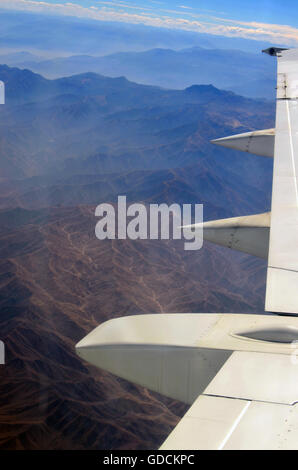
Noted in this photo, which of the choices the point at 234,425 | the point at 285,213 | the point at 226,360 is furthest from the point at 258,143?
the point at 234,425

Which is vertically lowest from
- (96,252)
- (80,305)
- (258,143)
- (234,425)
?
(80,305)

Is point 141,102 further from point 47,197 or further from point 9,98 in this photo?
point 47,197

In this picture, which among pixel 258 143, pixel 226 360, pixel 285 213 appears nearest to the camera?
pixel 226 360

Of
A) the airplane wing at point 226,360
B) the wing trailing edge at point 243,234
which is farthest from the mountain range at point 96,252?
the airplane wing at point 226,360

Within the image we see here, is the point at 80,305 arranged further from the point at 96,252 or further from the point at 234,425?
the point at 234,425

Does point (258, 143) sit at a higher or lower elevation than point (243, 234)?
higher

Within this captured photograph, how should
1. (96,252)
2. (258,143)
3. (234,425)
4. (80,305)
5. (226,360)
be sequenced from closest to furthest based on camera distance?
(234,425), (226,360), (258,143), (80,305), (96,252)

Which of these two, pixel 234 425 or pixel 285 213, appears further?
pixel 285 213
